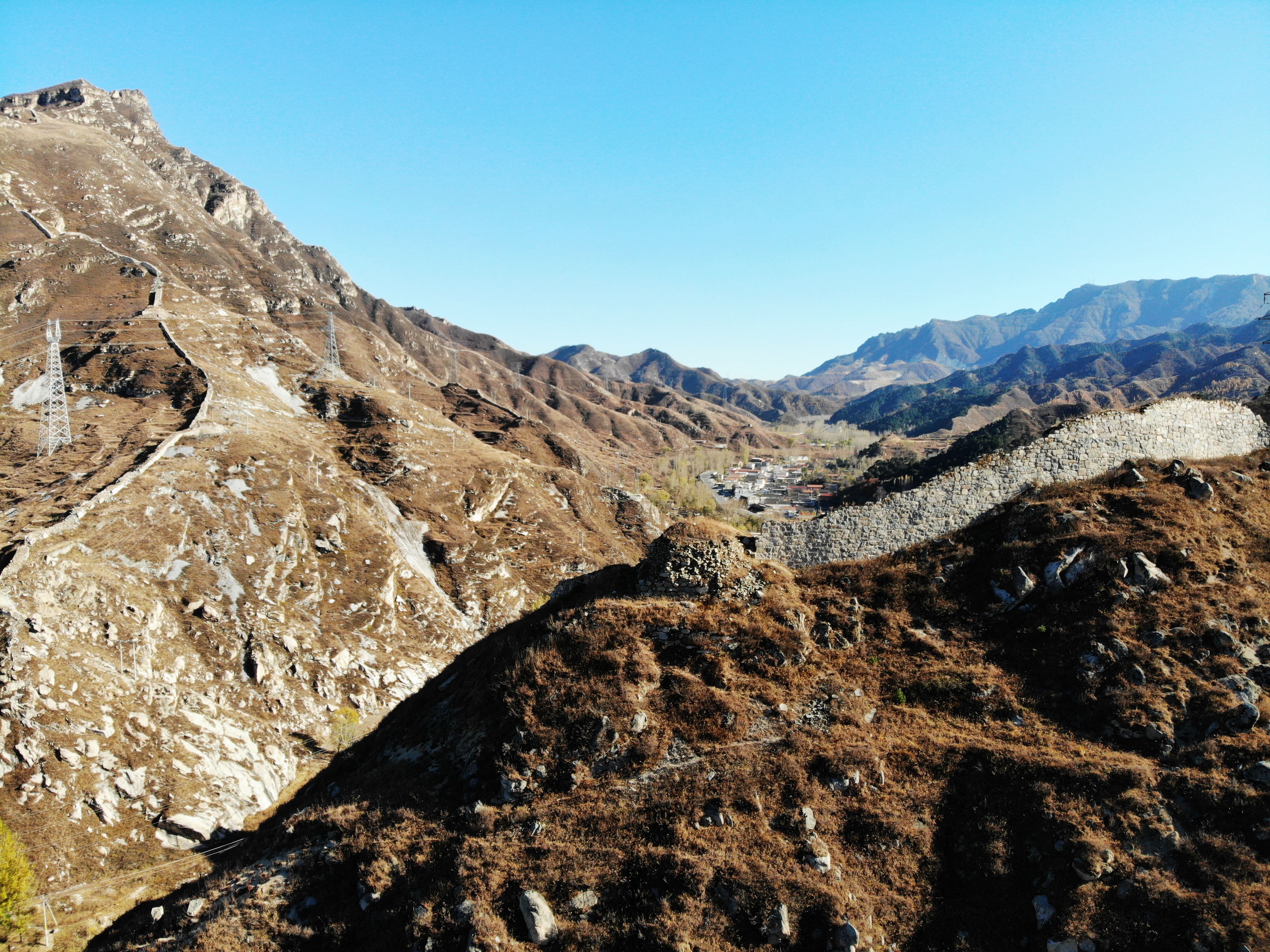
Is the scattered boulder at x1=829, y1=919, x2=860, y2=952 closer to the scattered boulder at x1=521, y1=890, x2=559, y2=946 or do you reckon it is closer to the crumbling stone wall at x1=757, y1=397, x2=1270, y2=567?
the scattered boulder at x1=521, y1=890, x2=559, y2=946

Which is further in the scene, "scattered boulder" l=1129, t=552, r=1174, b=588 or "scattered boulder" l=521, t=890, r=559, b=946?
"scattered boulder" l=1129, t=552, r=1174, b=588

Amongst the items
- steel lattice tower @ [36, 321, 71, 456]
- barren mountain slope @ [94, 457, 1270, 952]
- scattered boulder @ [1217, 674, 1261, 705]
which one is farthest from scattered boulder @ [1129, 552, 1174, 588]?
steel lattice tower @ [36, 321, 71, 456]

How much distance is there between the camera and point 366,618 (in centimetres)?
5122

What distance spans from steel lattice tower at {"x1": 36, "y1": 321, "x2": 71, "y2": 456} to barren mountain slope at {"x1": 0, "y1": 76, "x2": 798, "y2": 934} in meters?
2.12

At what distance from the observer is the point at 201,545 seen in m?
46.8

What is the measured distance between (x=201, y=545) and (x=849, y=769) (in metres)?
51.3

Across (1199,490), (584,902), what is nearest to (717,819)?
(584,902)

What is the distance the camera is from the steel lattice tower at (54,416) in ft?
188

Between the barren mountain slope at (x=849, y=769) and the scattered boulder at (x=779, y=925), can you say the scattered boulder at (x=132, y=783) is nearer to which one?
the barren mountain slope at (x=849, y=769)

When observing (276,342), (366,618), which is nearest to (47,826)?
(366,618)

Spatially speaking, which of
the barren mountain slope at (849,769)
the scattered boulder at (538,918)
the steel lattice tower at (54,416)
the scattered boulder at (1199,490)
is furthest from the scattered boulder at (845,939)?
the steel lattice tower at (54,416)

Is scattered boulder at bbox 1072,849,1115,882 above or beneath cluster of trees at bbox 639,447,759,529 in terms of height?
beneath

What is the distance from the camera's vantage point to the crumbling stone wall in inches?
919

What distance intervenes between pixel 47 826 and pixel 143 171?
211404 millimetres
